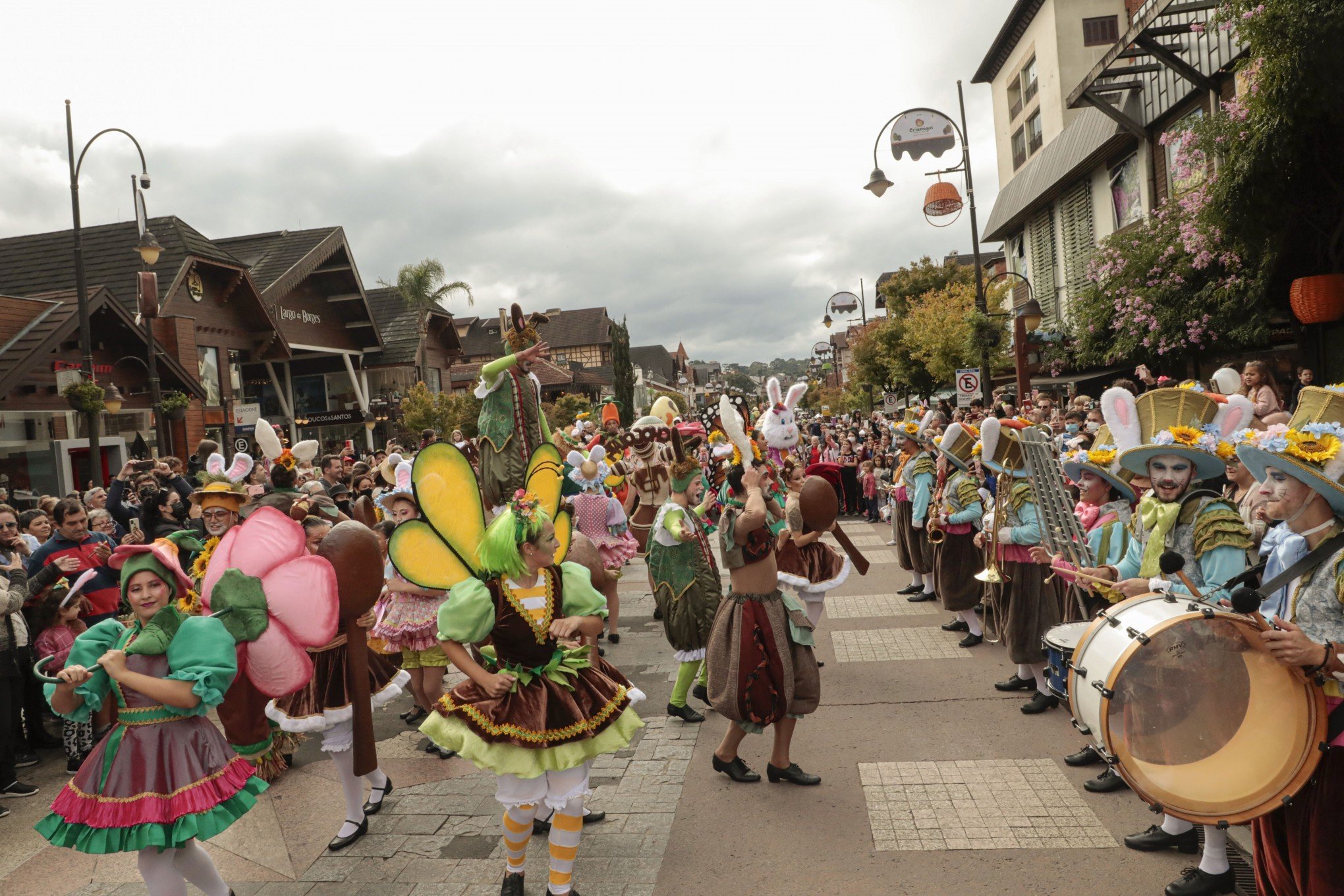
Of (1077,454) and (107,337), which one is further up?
(107,337)

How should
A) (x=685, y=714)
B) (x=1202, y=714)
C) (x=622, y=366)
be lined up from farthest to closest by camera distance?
(x=622, y=366), (x=685, y=714), (x=1202, y=714)

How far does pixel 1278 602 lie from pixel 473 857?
3799mm

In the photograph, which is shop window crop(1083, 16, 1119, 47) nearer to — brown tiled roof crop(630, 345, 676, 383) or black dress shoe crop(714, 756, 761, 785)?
black dress shoe crop(714, 756, 761, 785)

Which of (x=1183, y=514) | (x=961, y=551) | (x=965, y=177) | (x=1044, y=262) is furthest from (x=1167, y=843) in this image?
(x=1044, y=262)

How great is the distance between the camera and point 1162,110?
17.6m

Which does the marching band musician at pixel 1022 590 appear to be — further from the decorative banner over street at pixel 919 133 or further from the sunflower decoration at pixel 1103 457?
the decorative banner over street at pixel 919 133

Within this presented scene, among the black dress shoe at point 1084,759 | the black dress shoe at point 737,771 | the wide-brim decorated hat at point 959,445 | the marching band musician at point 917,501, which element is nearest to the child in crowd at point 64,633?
the black dress shoe at point 737,771

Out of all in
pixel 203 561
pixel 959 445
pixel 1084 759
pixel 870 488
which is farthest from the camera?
pixel 870 488

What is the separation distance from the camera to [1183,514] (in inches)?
158

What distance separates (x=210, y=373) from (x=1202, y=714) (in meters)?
26.3

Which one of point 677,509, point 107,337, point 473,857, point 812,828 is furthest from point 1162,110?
point 107,337

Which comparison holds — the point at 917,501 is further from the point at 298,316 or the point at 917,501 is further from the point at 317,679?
the point at 298,316

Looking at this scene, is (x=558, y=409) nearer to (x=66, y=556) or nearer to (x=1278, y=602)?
(x=66, y=556)

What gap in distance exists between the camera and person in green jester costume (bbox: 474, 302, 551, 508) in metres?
7.59
